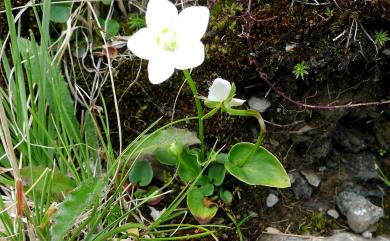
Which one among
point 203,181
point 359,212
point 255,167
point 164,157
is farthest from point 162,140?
point 359,212

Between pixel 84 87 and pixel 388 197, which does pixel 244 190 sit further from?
pixel 84 87

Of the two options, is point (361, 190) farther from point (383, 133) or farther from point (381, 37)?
point (381, 37)

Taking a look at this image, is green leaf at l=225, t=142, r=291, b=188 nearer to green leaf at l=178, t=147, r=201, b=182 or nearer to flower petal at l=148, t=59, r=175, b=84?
green leaf at l=178, t=147, r=201, b=182

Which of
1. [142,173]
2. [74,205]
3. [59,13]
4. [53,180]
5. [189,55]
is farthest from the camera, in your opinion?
[59,13]

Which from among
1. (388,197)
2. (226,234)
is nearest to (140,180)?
(226,234)

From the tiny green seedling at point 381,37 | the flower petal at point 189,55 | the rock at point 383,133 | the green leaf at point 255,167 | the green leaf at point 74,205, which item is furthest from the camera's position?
the rock at point 383,133

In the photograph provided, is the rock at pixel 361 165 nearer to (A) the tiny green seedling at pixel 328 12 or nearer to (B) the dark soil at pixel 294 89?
(B) the dark soil at pixel 294 89

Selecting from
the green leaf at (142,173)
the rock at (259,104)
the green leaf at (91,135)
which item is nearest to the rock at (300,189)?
the rock at (259,104)

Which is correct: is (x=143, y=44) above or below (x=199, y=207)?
above

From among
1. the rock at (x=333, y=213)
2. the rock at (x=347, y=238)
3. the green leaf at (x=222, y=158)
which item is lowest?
the rock at (x=347, y=238)
